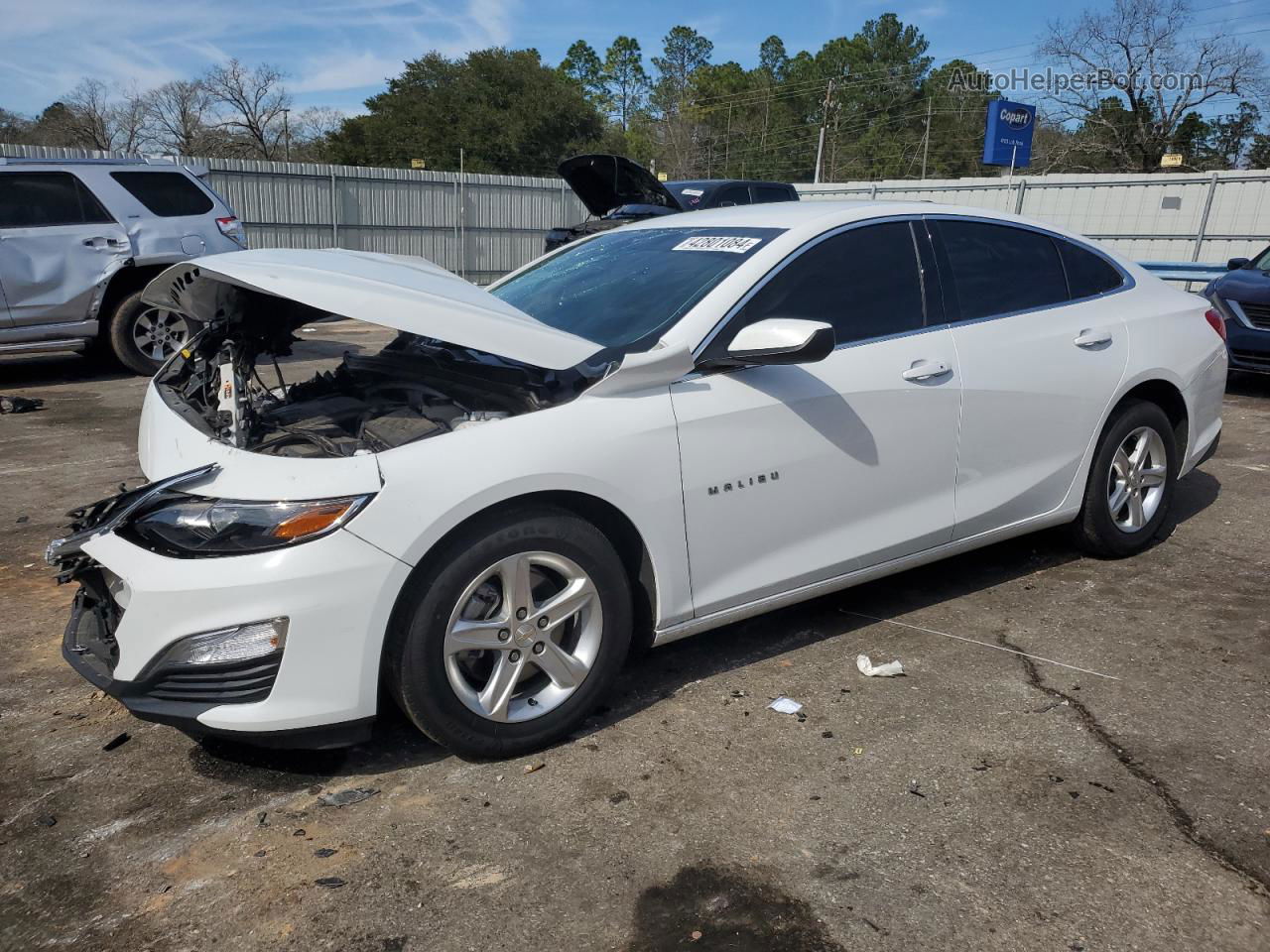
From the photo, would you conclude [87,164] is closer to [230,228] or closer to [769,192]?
[230,228]

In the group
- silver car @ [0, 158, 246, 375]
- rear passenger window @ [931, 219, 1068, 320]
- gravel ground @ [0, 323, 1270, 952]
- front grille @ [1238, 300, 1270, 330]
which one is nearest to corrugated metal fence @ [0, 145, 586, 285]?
silver car @ [0, 158, 246, 375]

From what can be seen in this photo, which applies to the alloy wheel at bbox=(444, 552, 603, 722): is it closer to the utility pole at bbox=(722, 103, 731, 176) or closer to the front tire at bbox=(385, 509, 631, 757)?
the front tire at bbox=(385, 509, 631, 757)

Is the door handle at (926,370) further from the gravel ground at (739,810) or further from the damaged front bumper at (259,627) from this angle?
the damaged front bumper at (259,627)

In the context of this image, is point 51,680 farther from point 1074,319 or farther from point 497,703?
point 1074,319

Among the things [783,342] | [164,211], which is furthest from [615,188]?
[783,342]

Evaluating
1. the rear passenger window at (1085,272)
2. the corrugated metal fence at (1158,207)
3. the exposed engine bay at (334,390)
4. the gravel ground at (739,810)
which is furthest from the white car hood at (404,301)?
the corrugated metal fence at (1158,207)

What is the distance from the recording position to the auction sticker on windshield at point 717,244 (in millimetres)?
3639

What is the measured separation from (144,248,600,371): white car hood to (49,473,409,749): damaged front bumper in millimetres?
654

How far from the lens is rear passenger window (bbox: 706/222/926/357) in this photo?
11.6 feet

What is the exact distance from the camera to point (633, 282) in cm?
376

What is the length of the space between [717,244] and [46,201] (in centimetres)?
792

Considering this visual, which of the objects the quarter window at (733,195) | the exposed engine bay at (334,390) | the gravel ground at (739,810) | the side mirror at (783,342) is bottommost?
the gravel ground at (739,810)

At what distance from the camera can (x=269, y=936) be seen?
2.29 m

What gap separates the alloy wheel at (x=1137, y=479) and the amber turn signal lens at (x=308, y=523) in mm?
3518
